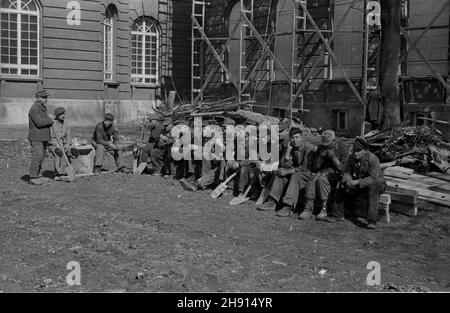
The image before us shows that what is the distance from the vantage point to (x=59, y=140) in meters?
12.5

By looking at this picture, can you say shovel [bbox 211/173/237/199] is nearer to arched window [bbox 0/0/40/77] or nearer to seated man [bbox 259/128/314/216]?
seated man [bbox 259/128/314/216]

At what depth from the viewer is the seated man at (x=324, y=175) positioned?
934 cm

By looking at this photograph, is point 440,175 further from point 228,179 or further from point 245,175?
point 228,179

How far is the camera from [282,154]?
1031 cm

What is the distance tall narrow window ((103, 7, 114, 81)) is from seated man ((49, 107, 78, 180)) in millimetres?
12904

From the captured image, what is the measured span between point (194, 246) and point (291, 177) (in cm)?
286

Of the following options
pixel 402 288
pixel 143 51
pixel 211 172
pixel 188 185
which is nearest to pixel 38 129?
pixel 188 185

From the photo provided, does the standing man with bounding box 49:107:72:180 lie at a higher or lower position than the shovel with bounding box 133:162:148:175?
higher

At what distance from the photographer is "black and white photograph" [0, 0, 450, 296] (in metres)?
6.65

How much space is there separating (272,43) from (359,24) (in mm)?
4235

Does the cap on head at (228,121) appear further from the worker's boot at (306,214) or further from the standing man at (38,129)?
the worker's boot at (306,214)

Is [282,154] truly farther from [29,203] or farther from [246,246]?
[29,203]

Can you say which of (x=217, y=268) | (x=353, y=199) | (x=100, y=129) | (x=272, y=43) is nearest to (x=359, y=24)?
(x=272, y=43)

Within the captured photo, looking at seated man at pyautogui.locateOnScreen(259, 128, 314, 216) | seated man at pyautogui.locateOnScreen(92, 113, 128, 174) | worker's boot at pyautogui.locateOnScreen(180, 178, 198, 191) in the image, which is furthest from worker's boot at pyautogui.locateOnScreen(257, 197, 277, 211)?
seated man at pyautogui.locateOnScreen(92, 113, 128, 174)
